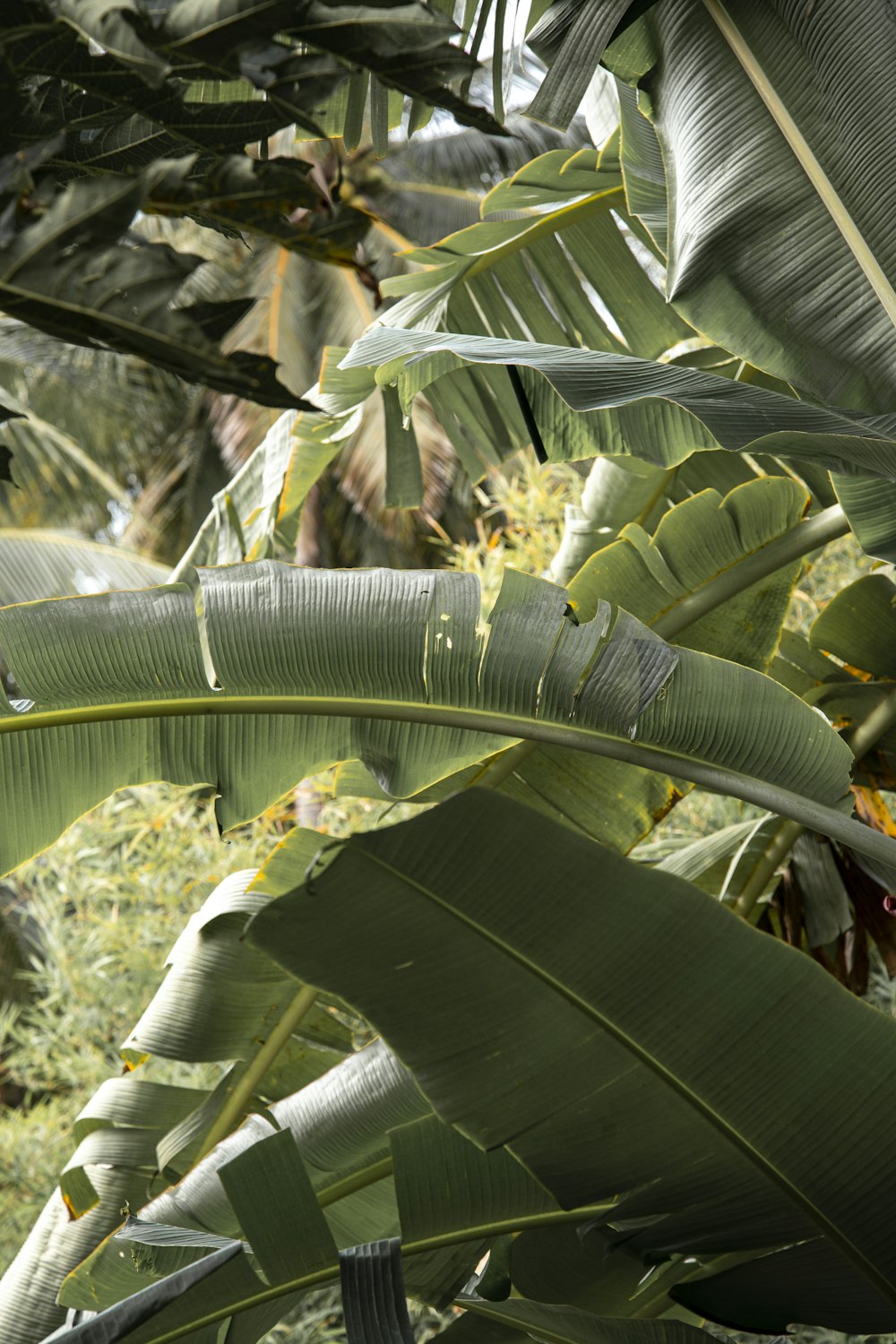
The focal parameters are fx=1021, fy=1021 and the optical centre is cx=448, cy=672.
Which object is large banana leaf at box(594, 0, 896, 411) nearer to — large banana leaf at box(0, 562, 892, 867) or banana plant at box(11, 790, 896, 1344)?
large banana leaf at box(0, 562, 892, 867)

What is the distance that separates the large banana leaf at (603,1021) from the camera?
930mm

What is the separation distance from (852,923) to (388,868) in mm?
1344

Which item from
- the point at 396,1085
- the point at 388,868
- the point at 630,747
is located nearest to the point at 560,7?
the point at 630,747

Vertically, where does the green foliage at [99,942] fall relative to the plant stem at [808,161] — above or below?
below

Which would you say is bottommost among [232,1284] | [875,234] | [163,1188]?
[163,1188]

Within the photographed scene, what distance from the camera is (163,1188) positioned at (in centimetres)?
168

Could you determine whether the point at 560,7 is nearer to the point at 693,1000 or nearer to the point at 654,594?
the point at 654,594

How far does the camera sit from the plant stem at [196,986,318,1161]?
168 centimetres

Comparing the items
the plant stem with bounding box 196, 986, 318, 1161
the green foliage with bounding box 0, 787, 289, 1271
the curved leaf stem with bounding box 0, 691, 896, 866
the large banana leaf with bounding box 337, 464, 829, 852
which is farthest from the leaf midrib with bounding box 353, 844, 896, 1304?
the green foliage with bounding box 0, 787, 289, 1271

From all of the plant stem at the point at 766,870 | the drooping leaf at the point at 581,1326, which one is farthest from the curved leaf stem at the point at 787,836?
the drooping leaf at the point at 581,1326

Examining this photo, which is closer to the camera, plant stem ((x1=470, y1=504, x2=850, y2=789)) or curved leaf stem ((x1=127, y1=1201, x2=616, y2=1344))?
curved leaf stem ((x1=127, y1=1201, x2=616, y2=1344))

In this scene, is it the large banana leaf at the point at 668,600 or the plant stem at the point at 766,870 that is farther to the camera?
the plant stem at the point at 766,870

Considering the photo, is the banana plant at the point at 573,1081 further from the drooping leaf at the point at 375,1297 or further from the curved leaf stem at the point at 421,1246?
the drooping leaf at the point at 375,1297

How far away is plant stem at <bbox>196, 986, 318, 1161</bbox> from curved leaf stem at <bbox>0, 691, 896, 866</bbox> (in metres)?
0.65
